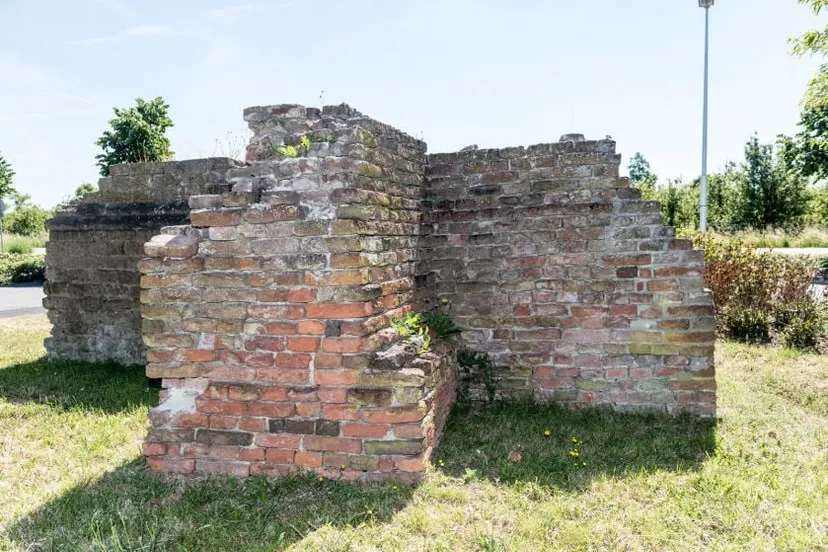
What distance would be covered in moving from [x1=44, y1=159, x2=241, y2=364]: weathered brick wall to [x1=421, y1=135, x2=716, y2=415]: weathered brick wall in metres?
2.95

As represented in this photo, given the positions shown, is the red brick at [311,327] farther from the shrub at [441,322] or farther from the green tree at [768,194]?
the green tree at [768,194]

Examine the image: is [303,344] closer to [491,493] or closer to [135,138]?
[491,493]

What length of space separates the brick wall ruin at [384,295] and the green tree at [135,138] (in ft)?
45.1

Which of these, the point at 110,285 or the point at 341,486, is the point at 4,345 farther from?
the point at 341,486

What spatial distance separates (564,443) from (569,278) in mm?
1393

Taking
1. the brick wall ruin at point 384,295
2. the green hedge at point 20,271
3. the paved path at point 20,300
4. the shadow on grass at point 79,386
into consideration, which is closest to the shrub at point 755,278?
the brick wall ruin at point 384,295

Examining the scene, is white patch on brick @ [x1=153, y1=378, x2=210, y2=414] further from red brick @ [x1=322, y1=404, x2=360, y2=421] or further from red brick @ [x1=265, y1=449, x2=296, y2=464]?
red brick @ [x1=322, y1=404, x2=360, y2=421]

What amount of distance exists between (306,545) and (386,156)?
8.30 ft

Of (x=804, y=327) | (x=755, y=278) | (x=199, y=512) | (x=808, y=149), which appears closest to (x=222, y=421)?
(x=199, y=512)

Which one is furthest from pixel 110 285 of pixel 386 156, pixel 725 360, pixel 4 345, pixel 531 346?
pixel 725 360

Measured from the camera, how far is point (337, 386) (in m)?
3.35

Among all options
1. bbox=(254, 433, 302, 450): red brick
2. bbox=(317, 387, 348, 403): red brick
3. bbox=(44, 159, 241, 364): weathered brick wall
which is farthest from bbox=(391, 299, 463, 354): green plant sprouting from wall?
bbox=(44, 159, 241, 364): weathered brick wall

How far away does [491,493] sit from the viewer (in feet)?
10.7

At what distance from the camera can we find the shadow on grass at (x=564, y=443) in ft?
11.6
